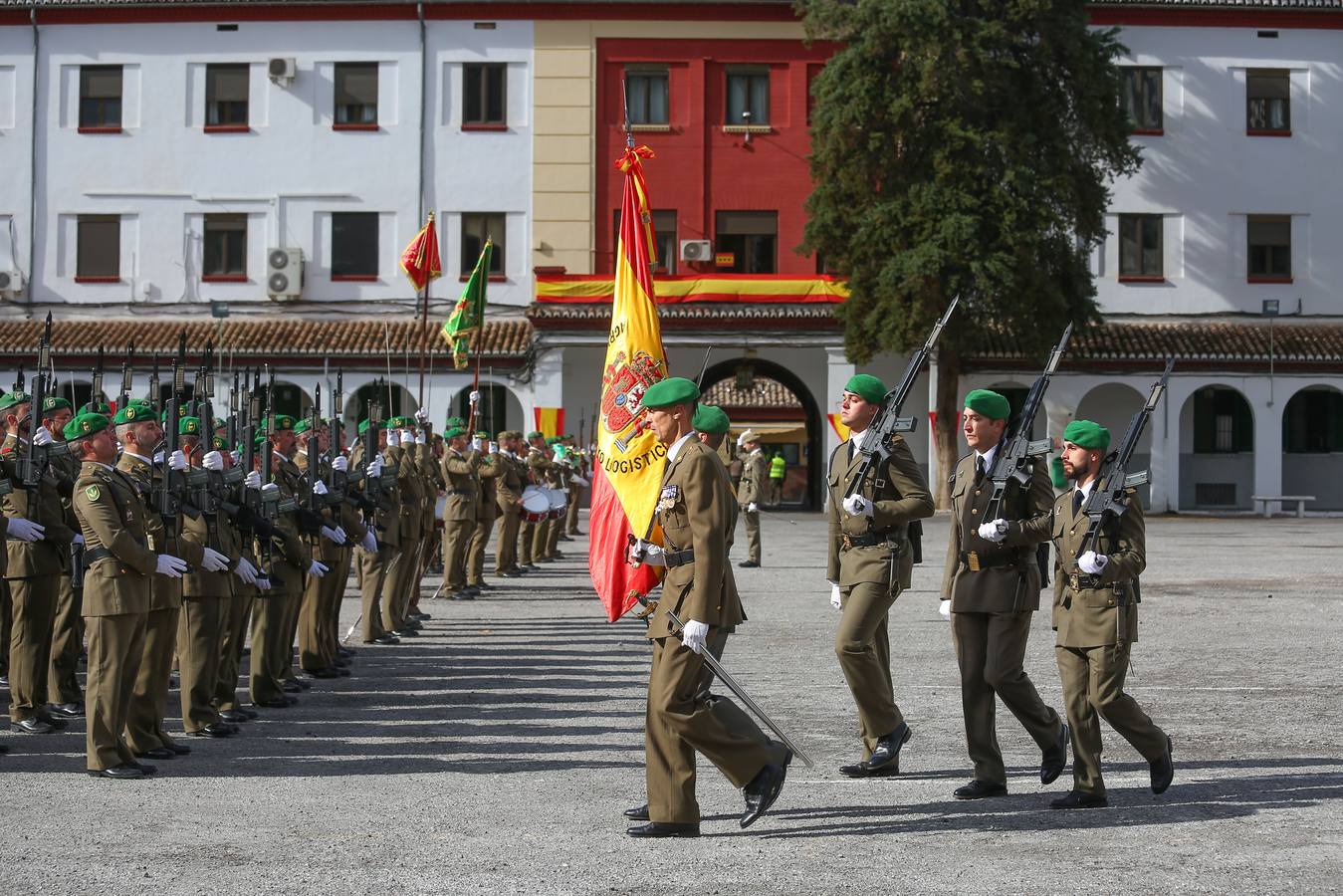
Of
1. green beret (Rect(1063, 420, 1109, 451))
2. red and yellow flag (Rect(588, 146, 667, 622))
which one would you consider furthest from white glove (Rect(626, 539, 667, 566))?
green beret (Rect(1063, 420, 1109, 451))

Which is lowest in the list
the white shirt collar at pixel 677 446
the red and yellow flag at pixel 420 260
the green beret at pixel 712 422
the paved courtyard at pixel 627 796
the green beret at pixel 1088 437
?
the paved courtyard at pixel 627 796

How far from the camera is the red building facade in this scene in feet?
139

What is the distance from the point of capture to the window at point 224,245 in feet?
139

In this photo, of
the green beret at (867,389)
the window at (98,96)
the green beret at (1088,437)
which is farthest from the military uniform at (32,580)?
the window at (98,96)

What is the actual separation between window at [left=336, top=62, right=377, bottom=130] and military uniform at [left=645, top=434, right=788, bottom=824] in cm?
3589

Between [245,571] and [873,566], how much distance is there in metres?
4.03

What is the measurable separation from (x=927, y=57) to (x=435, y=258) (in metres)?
15.3

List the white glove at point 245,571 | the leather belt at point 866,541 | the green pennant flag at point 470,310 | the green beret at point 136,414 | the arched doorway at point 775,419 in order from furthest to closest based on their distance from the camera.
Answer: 1. the arched doorway at point 775,419
2. the green pennant flag at point 470,310
3. the white glove at point 245,571
4. the green beret at point 136,414
5. the leather belt at point 866,541

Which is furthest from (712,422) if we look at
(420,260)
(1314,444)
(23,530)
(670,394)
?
(1314,444)

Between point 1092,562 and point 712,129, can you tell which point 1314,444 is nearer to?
point 712,129

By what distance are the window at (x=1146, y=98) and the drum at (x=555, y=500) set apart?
75.3 feet

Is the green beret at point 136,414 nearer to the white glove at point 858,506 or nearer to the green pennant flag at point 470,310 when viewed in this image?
the white glove at point 858,506

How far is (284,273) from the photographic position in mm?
41719

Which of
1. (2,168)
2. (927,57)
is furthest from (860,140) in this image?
(2,168)
